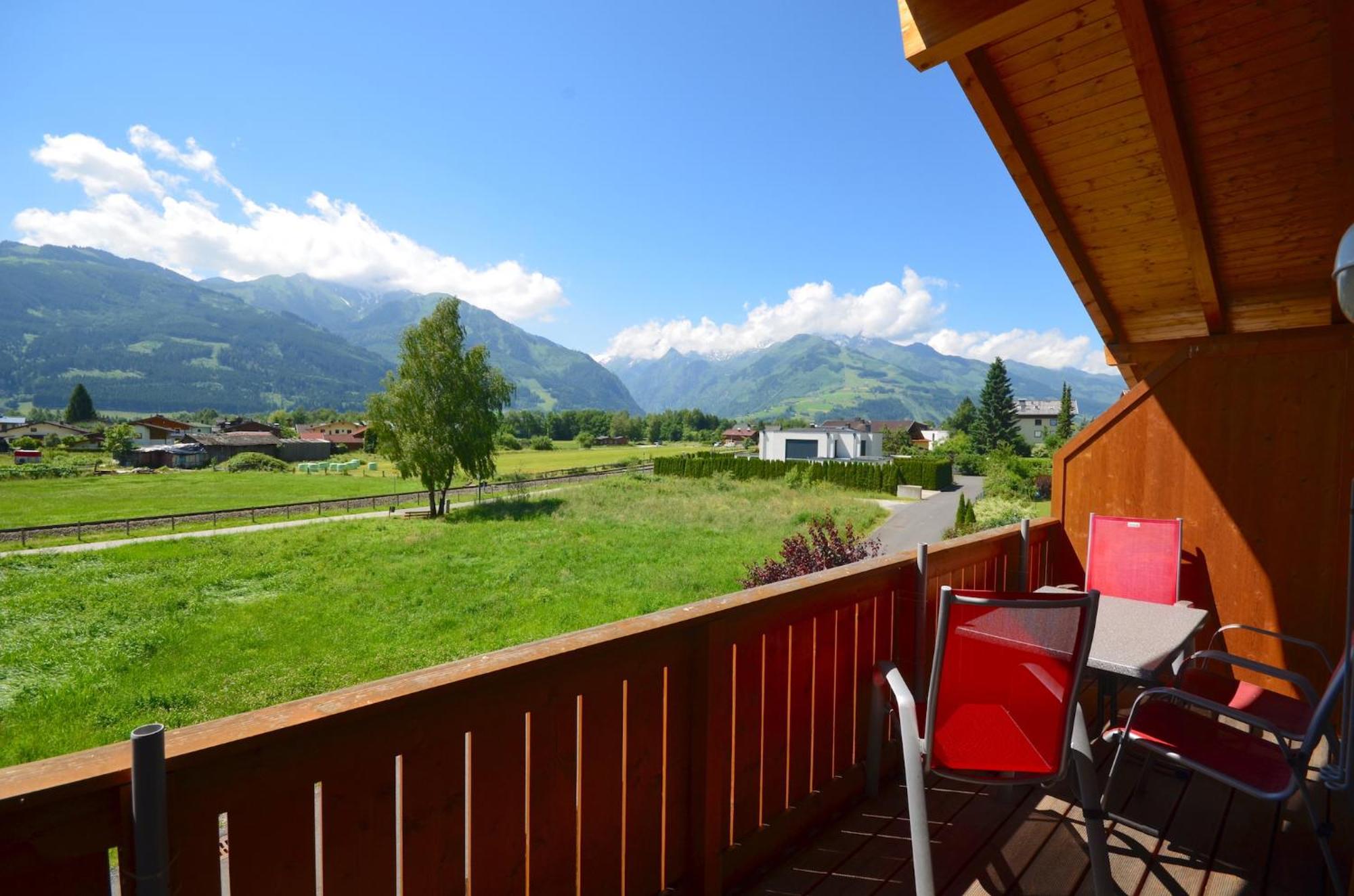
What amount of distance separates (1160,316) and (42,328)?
24616 centimetres

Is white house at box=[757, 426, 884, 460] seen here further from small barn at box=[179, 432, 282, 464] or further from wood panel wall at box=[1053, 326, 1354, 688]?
small barn at box=[179, 432, 282, 464]

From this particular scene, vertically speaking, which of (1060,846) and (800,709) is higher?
(800,709)

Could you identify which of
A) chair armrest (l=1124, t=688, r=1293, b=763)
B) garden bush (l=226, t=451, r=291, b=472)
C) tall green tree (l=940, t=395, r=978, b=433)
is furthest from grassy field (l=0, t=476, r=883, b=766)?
tall green tree (l=940, t=395, r=978, b=433)

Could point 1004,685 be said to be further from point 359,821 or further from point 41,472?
point 41,472

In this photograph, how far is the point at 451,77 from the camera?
19.2 metres

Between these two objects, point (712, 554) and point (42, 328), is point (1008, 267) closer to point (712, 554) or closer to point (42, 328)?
point (712, 554)

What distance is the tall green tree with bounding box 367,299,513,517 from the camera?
78.1 feet

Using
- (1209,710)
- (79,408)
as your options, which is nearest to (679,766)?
(1209,710)

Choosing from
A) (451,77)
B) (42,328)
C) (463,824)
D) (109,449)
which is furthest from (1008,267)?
(42,328)

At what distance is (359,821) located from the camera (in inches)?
42.7

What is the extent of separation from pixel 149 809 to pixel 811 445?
45.5 meters

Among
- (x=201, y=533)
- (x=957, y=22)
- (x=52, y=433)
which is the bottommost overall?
(x=201, y=533)

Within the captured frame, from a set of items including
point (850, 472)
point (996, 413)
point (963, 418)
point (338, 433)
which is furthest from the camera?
point (338, 433)

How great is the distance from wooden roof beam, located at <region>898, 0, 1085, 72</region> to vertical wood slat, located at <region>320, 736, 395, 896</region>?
300 cm
